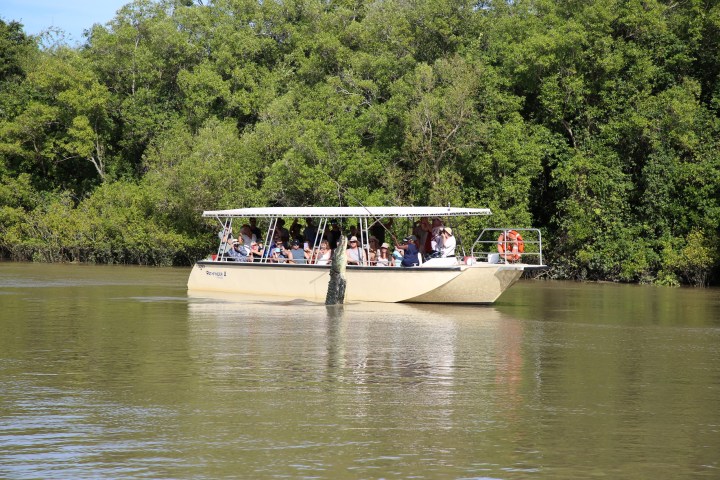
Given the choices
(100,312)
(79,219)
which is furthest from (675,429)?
(79,219)

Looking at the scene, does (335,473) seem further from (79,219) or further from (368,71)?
(79,219)

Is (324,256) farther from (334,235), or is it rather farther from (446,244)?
(446,244)

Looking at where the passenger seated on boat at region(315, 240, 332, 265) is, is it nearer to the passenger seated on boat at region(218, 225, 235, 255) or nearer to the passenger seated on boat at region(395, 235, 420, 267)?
the passenger seated on boat at region(395, 235, 420, 267)

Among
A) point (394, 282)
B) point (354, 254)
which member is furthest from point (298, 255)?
point (394, 282)

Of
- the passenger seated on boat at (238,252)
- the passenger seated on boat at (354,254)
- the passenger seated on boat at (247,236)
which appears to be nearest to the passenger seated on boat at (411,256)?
the passenger seated on boat at (354,254)

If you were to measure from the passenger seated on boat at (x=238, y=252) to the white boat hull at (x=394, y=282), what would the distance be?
98 centimetres

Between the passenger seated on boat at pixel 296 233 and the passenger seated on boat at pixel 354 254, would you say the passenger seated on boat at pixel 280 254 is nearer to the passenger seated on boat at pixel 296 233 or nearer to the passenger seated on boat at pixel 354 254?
the passenger seated on boat at pixel 296 233

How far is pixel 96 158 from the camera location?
6550 cm

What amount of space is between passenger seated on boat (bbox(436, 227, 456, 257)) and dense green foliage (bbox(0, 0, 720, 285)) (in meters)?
16.3

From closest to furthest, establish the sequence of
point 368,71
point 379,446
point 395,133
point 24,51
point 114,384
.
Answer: point 379,446
point 114,384
point 395,133
point 368,71
point 24,51

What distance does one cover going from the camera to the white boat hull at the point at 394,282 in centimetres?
2536

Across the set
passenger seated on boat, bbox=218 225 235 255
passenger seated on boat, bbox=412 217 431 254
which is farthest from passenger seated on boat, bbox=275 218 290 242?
passenger seated on boat, bbox=412 217 431 254

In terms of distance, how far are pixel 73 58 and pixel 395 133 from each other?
83.2ft

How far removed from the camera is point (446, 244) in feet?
84.1
